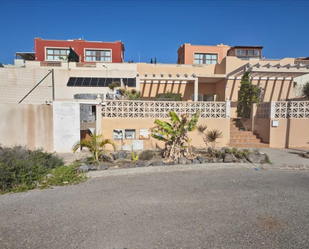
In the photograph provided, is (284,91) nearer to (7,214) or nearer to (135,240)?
(135,240)

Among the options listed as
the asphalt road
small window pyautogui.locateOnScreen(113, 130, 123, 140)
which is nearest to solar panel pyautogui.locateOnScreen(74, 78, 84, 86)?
small window pyautogui.locateOnScreen(113, 130, 123, 140)

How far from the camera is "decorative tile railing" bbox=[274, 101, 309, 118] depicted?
10.1 meters

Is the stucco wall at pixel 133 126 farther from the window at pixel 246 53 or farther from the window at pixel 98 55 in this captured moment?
the window at pixel 246 53

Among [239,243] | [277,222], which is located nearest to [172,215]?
[239,243]

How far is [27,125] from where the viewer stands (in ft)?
29.5

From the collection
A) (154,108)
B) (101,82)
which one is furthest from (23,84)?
(154,108)

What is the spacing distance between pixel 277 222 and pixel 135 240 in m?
2.36

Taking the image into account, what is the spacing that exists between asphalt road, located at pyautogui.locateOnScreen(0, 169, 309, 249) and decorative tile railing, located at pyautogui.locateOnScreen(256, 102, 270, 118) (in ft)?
19.9

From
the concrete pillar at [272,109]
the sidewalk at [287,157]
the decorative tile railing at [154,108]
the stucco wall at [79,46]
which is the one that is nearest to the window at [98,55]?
the stucco wall at [79,46]

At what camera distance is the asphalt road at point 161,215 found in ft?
9.12

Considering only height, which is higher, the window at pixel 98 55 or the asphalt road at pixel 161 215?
the window at pixel 98 55

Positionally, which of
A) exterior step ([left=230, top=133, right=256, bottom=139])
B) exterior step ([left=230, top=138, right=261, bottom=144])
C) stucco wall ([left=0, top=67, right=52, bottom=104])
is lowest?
exterior step ([left=230, top=138, right=261, bottom=144])

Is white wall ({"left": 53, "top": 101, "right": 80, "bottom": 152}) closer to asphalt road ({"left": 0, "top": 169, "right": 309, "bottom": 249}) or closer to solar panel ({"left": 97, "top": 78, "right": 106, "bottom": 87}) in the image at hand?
asphalt road ({"left": 0, "top": 169, "right": 309, "bottom": 249})

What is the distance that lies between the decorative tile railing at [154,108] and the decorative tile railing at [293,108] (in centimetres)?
291
